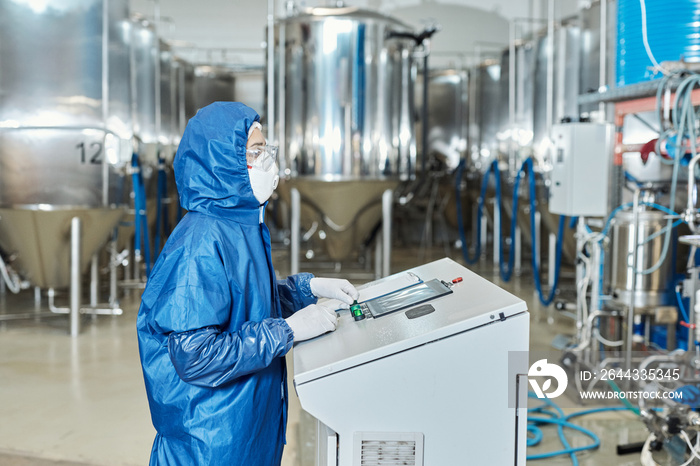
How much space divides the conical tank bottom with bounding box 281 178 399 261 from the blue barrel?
2812mm

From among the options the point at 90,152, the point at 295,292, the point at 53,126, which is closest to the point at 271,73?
the point at 90,152

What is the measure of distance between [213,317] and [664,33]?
2313 mm

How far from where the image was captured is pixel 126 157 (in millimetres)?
4559

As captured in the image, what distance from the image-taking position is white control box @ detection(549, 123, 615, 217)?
11.1 ft

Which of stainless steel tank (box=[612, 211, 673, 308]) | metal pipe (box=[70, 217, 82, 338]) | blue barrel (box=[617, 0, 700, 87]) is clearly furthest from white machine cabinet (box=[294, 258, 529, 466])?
metal pipe (box=[70, 217, 82, 338])

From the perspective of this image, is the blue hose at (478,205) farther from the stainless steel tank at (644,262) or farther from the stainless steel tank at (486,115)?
the stainless steel tank at (644,262)

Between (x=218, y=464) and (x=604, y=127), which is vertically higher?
(x=604, y=127)

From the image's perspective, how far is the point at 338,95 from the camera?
5426 millimetres

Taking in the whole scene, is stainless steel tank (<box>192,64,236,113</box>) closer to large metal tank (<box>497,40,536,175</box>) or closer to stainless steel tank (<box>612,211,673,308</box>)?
large metal tank (<box>497,40,536,175</box>)

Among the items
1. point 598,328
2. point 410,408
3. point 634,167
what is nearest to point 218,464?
point 410,408

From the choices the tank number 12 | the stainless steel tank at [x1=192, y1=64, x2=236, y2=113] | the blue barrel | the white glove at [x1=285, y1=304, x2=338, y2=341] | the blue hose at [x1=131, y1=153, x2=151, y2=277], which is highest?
the stainless steel tank at [x1=192, y1=64, x2=236, y2=113]

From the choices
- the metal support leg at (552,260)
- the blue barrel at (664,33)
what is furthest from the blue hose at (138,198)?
the blue barrel at (664,33)

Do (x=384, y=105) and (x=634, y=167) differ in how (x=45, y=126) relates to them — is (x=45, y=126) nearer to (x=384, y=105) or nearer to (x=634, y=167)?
(x=384, y=105)

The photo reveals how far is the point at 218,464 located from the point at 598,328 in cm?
254
